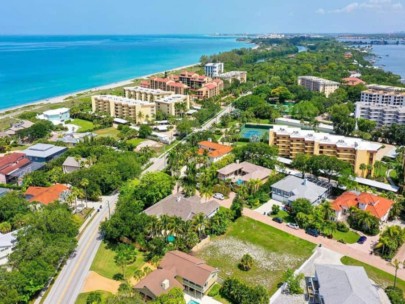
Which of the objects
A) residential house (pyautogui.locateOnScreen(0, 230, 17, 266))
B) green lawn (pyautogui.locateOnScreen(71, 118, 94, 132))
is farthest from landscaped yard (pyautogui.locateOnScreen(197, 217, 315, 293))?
green lawn (pyautogui.locateOnScreen(71, 118, 94, 132))

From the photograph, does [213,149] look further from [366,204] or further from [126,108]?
[126,108]

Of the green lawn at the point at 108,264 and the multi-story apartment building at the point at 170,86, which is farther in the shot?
the multi-story apartment building at the point at 170,86

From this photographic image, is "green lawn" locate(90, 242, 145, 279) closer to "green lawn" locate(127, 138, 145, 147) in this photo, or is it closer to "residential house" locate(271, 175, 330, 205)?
"residential house" locate(271, 175, 330, 205)

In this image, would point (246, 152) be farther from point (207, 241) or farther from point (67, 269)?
point (67, 269)

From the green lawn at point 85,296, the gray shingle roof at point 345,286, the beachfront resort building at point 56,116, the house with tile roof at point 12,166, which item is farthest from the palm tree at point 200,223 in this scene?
the beachfront resort building at point 56,116

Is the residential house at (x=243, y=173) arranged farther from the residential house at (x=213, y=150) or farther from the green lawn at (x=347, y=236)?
the green lawn at (x=347, y=236)

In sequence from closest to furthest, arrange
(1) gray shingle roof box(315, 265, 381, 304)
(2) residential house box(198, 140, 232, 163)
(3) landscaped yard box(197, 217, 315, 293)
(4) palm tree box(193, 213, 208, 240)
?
(1) gray shingle roof box(315, 265, 381, 304) < (3) landscaped yard box(197, 217, 315, 293) < (4) palm tree box(193, 213, 208, 240) < (2) residential house box(198, 140, 232, 163)

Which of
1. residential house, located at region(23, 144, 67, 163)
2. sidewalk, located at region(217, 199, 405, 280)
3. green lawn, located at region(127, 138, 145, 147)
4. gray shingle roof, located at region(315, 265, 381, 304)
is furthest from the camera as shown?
green lawn, located at region(127, 138, 145, 147)
